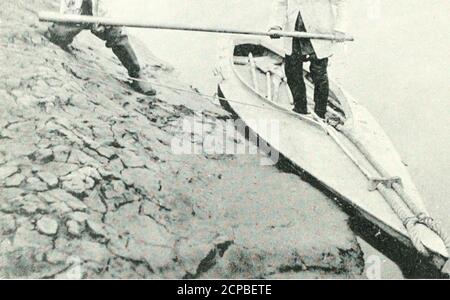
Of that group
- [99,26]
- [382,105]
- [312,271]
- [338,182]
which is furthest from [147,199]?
[382,105]

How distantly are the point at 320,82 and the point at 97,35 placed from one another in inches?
86.1

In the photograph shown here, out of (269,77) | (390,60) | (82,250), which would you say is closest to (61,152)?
(82,250)

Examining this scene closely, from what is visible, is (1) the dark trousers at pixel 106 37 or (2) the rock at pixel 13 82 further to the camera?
(1) the dark trousers at pixel 106 37

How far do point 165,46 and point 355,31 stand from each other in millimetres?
3150

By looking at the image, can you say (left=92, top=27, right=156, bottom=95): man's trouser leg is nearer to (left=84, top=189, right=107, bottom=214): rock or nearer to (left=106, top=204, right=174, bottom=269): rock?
(left=84, top=189, right=107, bottom=214): rock

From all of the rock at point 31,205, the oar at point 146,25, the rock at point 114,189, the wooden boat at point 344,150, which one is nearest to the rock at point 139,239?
the rock at point 114,189

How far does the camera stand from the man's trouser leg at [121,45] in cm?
448

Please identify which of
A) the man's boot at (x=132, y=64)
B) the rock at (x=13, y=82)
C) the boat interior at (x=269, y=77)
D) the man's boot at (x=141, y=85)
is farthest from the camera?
the boat interior at (x=269, y=77)

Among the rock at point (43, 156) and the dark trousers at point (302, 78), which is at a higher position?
the dark trousers at point (302, 78)

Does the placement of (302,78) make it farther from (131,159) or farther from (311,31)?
(131,159)

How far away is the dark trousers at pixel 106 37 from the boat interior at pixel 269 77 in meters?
1.22

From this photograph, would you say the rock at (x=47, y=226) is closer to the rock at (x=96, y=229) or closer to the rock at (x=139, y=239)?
the rock at (x=96, y=229)

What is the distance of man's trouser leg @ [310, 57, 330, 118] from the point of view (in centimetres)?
436

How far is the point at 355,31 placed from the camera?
7688mm
